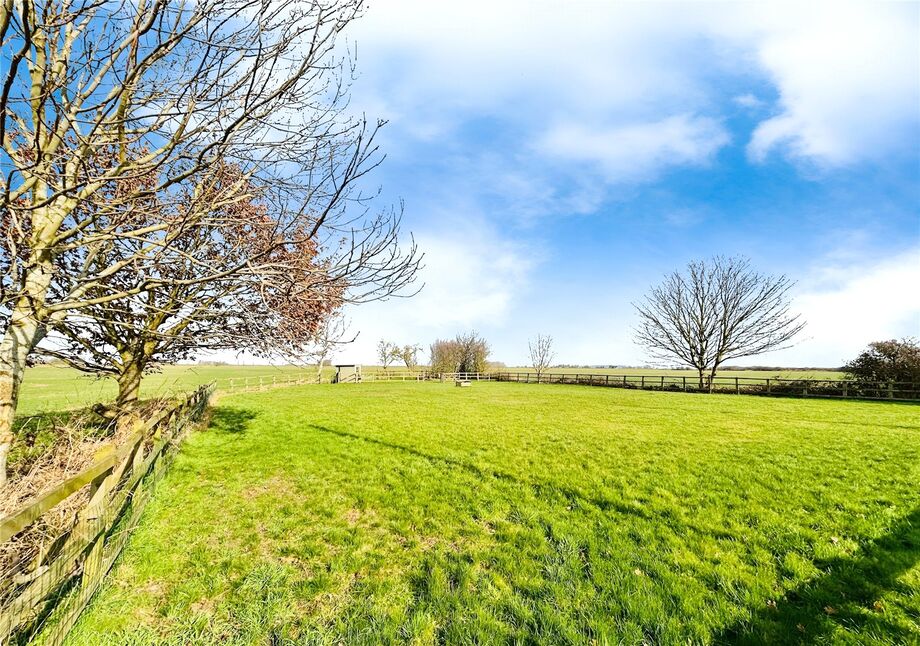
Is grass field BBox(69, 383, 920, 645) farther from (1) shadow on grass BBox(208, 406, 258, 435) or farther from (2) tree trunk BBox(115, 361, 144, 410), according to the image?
(1) shadow on grass BBox(208, 406, 258, 435)

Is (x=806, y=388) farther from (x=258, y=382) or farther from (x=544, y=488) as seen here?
(x=258, y=382)

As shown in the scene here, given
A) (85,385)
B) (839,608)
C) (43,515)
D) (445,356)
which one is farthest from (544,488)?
(445,356)

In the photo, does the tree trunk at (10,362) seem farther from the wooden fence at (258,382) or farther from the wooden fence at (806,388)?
the wooden fence at (806,388)

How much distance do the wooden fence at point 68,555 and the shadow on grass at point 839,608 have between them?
527cm

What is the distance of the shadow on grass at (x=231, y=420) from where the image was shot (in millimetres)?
12055

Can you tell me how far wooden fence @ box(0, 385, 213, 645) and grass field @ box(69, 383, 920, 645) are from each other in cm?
28

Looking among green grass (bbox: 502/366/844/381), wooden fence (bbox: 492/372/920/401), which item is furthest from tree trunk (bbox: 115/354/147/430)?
green grass (bbox: 502/366/844/381)

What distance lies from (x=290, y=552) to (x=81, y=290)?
372cm

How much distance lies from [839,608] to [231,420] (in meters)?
16.2

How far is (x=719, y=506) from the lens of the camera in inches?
223

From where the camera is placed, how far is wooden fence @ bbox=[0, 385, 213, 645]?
2.55 meters

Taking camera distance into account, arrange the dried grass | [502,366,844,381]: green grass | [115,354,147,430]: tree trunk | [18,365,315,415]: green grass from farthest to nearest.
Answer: [502,366,844,381]: green grass < [18,365,315,415]: green grass < [115,354,147,430]: tree trunk < the dried grass

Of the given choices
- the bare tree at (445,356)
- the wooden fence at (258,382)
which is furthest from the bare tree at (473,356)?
the wooden fence at (258,382)

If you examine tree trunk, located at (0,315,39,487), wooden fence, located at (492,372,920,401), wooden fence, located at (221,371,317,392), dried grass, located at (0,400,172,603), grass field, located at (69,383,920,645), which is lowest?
wooden fence, located at (221,371,317,392)
